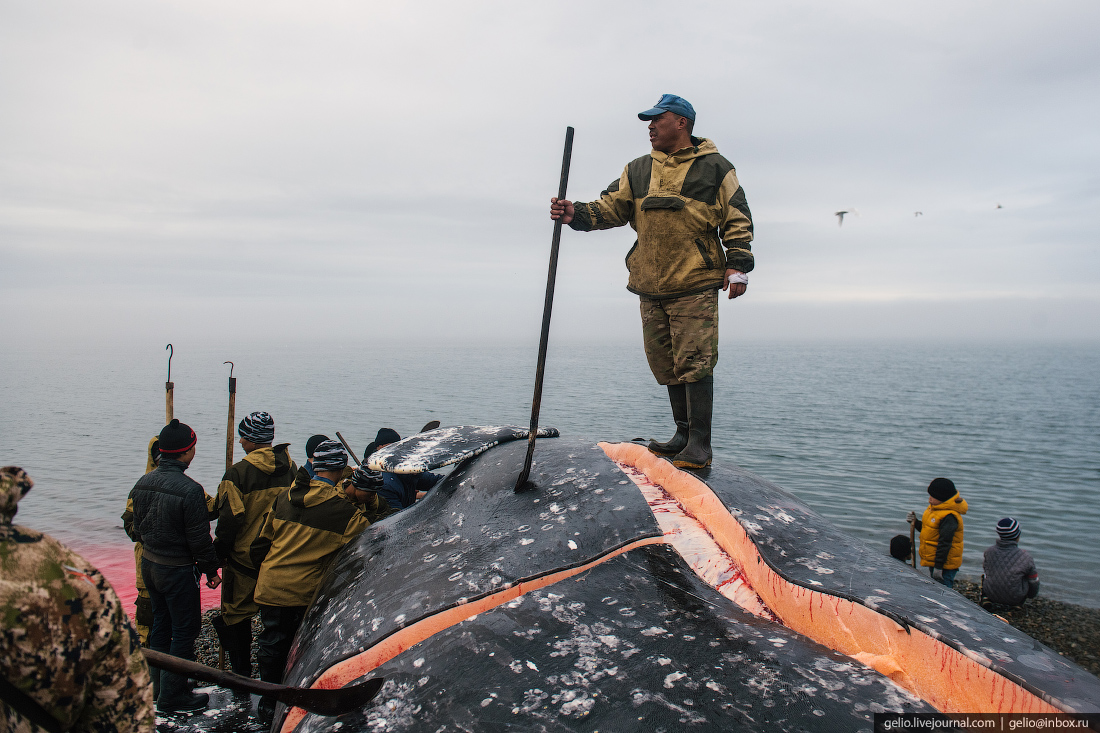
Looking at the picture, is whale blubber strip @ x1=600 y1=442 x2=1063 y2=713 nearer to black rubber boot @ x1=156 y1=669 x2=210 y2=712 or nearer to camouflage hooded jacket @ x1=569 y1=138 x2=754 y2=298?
camouflage hooded jacket @ x1=569 y1=138 x2=754 y2=298

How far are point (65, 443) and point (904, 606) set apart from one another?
128 ft

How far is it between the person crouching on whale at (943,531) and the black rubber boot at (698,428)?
310 inches

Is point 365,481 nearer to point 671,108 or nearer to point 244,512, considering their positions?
point 244,512

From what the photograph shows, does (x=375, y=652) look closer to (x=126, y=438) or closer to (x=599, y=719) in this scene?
(x=599, y=719)

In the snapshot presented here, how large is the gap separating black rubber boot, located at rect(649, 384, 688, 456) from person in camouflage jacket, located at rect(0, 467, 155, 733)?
11.4ft

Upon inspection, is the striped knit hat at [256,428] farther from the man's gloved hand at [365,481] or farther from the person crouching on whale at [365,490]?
the man's gloved hand at [365,481]

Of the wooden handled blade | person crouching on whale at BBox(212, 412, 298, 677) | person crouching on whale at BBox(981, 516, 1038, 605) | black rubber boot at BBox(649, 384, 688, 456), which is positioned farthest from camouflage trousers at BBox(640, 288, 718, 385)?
person crouching on whale at BBox(981, 516, 1038, 605)

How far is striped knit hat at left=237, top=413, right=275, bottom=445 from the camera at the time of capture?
598 cm

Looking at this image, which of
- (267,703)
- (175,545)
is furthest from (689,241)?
(175,545)

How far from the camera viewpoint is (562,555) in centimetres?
321

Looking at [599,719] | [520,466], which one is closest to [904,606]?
[599,719]

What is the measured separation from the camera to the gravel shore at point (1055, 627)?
930cm

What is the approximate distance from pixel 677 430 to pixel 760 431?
30708mm

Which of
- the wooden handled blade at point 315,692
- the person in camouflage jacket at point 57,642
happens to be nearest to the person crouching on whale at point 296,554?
the wooden handled blade at point 315,692
